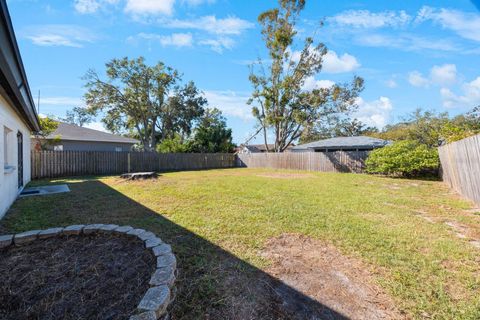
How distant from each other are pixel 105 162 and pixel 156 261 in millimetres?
12782

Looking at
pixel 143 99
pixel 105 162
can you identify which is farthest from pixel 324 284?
pixel 143 99

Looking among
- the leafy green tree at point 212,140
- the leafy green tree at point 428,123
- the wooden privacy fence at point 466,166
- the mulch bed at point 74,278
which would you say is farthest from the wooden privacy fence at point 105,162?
the leafy green tree at point 428,123

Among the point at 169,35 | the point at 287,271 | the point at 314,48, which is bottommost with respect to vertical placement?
the point at 287,271

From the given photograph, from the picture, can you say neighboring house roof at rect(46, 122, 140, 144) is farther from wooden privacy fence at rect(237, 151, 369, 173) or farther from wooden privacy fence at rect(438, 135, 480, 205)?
wooden privacy fence at rect(438, 135, 480, 205)

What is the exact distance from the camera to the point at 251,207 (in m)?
5.16

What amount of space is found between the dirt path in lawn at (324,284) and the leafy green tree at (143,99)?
23331mm

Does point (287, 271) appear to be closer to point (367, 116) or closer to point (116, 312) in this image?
point (116, 312)

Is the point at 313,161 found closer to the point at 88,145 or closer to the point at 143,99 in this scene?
the point at 88,145

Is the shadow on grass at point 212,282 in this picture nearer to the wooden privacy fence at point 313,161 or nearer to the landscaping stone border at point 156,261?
the landscaping stone border at point 156,261

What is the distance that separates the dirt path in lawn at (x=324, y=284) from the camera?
1.91 meters

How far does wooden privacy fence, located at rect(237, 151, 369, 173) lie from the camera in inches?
569

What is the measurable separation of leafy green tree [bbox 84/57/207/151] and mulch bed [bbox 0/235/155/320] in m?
22.6

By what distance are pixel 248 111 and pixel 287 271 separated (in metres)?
19.3

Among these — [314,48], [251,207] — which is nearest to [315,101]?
[314,48]
